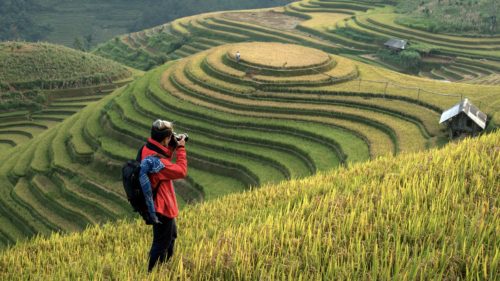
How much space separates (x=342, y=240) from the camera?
195 inches

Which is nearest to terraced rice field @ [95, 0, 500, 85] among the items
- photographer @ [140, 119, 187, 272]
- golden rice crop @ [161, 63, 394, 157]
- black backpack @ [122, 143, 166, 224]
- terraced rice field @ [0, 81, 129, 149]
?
terraced rice field @ [0, 81, 129, 149]

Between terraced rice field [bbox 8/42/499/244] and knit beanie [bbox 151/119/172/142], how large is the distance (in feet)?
41.8

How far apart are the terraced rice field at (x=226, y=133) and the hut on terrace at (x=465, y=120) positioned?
1067mm

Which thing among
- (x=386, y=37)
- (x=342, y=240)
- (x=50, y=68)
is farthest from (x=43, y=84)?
(x=342, y=240)

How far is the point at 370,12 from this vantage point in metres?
66.8

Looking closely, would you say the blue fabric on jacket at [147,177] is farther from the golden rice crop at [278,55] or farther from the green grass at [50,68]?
the green grass at [50,68]

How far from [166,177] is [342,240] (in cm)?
229

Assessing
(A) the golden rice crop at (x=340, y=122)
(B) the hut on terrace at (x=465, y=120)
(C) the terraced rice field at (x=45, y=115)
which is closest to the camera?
(B) the hut on terrace at (x=465, y=120)

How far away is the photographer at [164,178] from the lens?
5220 millimetres

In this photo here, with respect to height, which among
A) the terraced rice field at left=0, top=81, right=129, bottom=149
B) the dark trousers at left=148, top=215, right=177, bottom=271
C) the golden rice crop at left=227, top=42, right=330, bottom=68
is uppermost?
the dark trousers at left=148, top=215, right=177, bottom=271

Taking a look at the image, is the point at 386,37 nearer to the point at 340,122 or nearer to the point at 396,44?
the point at 396,44

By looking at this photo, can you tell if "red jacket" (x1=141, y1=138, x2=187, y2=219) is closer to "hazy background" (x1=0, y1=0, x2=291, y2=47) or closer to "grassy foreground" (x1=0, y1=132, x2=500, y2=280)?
"grassy foreground" (x1=0, y1=132, x2=500, y2=280)

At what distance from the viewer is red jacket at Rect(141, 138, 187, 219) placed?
5211mm

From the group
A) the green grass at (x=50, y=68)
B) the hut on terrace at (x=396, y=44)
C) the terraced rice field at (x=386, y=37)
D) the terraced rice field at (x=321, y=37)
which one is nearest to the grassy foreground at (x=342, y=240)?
the terraced rice field at (x=386, y=37)
